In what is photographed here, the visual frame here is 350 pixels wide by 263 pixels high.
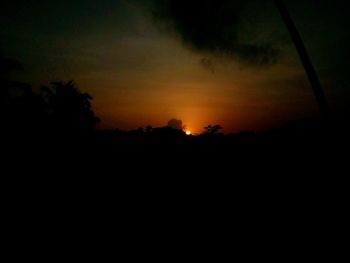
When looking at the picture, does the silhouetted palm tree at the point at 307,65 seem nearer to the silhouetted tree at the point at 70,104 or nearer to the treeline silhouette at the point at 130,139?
the treeline silhouette at the point at 130,139

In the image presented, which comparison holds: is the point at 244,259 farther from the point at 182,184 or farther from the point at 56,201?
the point at 56,201

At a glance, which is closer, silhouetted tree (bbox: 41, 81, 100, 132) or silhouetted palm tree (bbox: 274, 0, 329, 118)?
silhouetted palm tree (bbox: 274, 0, 329, 118)

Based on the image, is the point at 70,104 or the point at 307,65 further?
the point at 70,104

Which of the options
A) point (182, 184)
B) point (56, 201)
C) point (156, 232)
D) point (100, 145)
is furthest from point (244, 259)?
point (100, 145)

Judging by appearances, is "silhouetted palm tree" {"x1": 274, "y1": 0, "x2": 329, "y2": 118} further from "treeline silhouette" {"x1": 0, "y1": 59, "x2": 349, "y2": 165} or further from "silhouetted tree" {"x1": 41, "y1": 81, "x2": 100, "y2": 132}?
"silhouetted tree" {"x1": 41, "y1": 81, "x2": 100, "y2": 132}

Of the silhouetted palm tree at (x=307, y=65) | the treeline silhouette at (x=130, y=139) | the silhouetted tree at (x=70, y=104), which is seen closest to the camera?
the silhouetted palm tree at (x=307, y=65)

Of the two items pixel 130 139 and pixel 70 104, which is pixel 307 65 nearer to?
pixel 130 139

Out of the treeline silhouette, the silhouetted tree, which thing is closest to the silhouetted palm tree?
the treeline silhouette

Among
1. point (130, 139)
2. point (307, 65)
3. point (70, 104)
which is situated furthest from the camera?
point (70, 104)

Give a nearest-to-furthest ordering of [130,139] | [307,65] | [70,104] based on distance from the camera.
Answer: [307,65] → [130,139] → [70,104]

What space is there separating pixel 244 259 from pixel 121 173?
19.2ft

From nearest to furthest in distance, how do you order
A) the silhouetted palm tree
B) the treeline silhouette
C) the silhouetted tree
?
the silhouetted palm tree, the treeline silhouette, the silhouetted tree

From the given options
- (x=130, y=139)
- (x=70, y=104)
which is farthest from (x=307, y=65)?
(x=70, y=104)

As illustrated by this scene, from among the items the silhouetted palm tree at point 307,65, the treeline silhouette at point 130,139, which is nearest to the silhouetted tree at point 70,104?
the treeline silhouette at point 130,139
